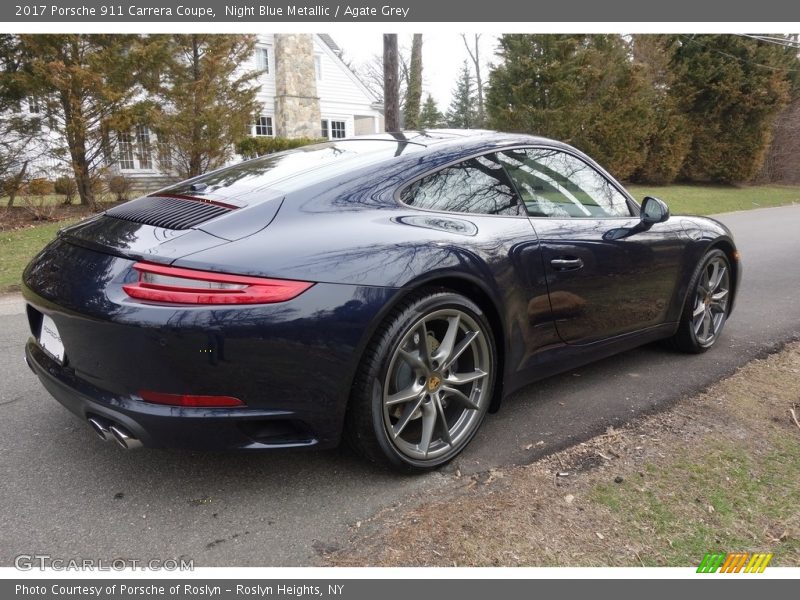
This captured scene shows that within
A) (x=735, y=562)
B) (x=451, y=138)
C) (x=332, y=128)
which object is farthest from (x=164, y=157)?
(x=332, y=128)

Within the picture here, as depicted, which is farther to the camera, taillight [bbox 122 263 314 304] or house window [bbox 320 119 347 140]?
house window [bbox 320 119 347 140]

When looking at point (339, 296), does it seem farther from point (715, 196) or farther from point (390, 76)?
point (715, 196)

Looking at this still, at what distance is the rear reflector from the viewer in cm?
218

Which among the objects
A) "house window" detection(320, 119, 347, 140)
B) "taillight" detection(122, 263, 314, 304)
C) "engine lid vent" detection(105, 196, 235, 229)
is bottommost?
"taillight" detection(122, 263, 314, 304)

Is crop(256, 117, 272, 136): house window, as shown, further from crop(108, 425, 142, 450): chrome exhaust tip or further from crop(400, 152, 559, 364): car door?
crop(108, 425, 142, 450): chrome exhaust tip

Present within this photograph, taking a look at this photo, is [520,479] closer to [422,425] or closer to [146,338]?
[422,425]

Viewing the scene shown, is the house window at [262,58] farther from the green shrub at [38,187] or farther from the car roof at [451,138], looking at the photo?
the car roof at [451,138]

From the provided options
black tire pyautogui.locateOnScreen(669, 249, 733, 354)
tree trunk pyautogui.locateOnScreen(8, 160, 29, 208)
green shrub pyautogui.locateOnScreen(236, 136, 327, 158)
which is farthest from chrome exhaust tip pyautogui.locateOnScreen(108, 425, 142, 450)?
green shrub pyautogui.locateOnScreen(236, 136, 327, 158)

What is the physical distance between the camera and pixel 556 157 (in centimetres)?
351

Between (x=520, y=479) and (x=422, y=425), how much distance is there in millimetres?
472

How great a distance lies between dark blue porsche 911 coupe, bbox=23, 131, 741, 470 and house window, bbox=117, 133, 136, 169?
33.9 feet

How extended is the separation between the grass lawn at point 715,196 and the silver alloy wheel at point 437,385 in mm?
14969

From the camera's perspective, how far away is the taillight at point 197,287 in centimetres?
212

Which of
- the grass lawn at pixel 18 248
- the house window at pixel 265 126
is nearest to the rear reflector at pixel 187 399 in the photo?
the grass lawn at pixel 18 248
